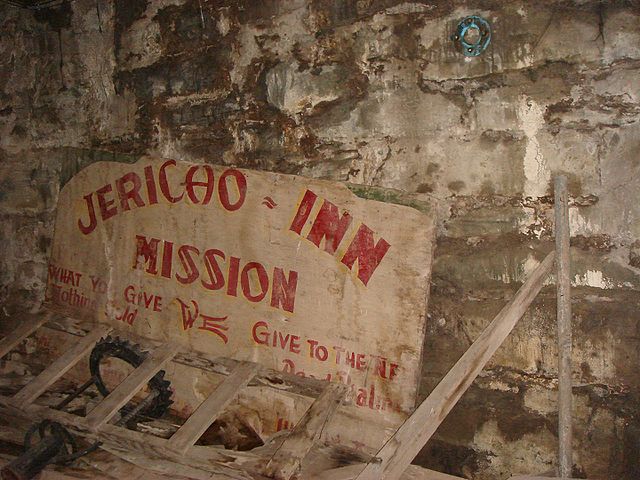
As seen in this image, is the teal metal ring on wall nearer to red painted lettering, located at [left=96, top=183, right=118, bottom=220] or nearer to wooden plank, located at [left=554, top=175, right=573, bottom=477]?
wooden plank, located at [left=554, top=175, right=573, bottom=477]

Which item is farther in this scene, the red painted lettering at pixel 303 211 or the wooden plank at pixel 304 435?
the red painted lettering at pixel 303 211

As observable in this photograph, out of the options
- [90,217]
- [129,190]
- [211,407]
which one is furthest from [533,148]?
[90,217]

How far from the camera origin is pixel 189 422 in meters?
1.79

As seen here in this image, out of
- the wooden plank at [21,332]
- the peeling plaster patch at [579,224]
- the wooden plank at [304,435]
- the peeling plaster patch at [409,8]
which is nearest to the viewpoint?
the wooden plank at [304,435]

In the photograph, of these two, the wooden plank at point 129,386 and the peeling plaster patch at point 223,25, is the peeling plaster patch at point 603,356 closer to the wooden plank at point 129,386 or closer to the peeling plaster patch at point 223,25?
the wooden plank at point 129,386

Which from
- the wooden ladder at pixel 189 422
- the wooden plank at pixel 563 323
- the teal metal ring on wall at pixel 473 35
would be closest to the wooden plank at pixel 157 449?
the wooden ladder at pixel 189 422

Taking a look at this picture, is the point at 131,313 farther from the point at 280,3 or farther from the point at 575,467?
the point at 575,467

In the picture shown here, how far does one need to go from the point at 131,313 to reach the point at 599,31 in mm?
2136

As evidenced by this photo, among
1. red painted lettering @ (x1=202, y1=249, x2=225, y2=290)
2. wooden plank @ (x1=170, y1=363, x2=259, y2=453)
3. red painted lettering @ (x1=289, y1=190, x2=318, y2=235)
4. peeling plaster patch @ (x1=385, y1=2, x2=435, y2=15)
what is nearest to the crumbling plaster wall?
peeling plaster patch @ (x1=385, y1=2, x2=435, y2=15)

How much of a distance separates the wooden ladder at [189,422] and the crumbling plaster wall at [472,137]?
1.93 ft

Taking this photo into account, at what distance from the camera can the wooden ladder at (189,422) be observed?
164 cm

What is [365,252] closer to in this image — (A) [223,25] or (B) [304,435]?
(B) [304,435]

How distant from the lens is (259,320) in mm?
2088

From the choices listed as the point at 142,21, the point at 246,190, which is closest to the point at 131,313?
the point at 246,190
